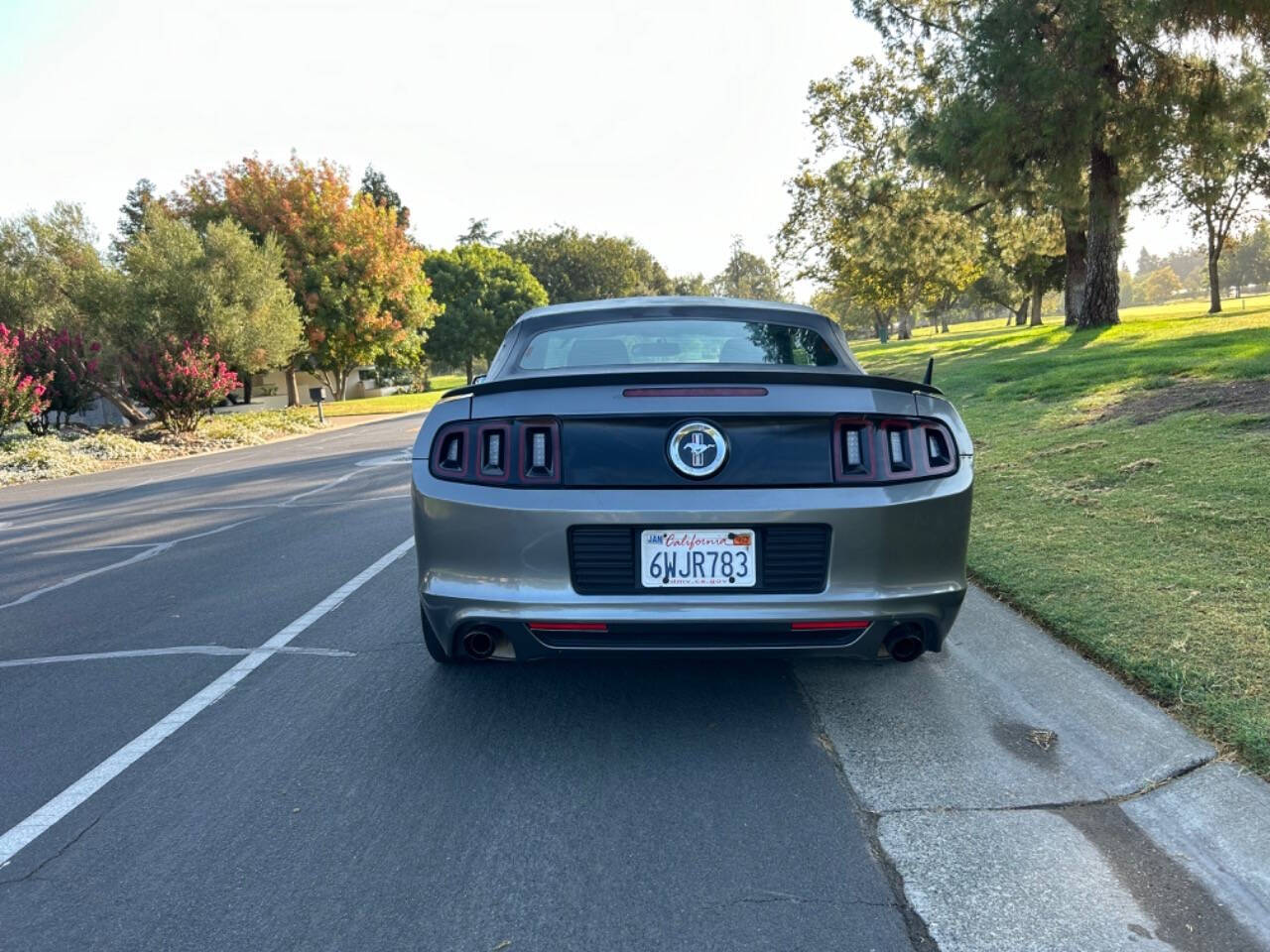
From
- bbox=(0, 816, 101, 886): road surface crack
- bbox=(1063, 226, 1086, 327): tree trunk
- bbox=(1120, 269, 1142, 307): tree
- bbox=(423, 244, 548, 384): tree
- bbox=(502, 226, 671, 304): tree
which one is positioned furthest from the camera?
bbox=(1120, 269, 1142, 307): tree

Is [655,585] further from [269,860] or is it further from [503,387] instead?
[269,860]

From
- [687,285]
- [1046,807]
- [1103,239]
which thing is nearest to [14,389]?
[1046,807]

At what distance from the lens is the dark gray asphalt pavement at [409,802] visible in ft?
7.61

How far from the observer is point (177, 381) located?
2159 cm

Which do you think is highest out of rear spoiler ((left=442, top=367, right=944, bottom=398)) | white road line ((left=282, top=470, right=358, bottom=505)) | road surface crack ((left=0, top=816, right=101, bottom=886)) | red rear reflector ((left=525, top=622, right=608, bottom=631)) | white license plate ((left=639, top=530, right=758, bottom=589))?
rear spoiler ((left=442, top=367, right=944, bottom=398))

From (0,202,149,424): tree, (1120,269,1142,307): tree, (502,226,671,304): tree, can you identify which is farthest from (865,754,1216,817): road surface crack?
(1120,269,1142,307): tree

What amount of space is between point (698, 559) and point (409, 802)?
1.23 m

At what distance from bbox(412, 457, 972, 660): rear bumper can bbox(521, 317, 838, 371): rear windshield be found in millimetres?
1196

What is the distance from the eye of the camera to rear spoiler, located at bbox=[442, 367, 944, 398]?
3.20 meters

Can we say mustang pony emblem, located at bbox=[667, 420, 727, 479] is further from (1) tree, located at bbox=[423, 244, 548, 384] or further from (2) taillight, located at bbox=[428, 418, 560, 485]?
(1) tree, located at bbox=[423, 244, 548, 384]

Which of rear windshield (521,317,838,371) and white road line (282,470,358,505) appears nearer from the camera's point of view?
rear windshield (521,317,838,371)

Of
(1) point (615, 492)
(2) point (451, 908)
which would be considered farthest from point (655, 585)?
(2) point (451, 908)

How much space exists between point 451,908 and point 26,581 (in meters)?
5.97

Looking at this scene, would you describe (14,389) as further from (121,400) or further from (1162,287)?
(1162,287)
